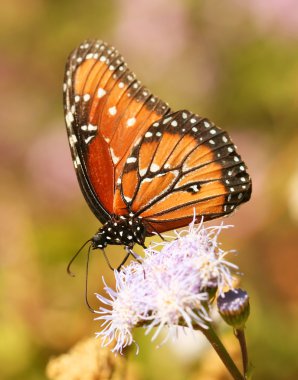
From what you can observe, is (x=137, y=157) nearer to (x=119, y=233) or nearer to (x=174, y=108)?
(x=119, y=233)

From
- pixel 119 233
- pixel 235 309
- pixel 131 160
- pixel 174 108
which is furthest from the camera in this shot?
pixel 174 108

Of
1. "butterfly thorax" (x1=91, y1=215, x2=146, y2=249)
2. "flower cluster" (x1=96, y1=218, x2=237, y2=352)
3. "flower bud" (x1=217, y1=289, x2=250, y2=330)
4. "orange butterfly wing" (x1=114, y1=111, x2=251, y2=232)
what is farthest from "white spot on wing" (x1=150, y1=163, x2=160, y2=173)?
"flower bud" (x1=217, y1=289, x2=250, y2=330)

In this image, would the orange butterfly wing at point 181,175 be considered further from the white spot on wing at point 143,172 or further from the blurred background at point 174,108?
the blurred background at point 174,108

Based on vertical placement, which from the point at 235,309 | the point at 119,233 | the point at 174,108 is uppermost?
the point at 174,108

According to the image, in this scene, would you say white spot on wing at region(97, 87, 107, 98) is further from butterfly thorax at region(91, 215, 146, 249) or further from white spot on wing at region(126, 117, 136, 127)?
butterfly thorax at region(91, 215, 146, 249)

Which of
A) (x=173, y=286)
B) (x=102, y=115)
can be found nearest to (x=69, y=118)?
(x=102, y=115)

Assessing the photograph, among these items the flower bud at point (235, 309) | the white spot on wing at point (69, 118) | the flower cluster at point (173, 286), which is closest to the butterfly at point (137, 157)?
the white spot on wing at point (69, 118)

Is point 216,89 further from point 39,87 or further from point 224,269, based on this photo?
point 224,269

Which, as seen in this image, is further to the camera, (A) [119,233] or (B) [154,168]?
(B) [154,168]
